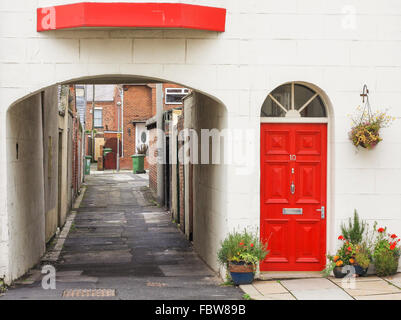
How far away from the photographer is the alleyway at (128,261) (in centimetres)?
794

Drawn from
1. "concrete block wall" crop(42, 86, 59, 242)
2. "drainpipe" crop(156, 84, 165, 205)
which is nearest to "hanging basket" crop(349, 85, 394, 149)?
"concrete block wall" crop(42, 86, 59, 242)

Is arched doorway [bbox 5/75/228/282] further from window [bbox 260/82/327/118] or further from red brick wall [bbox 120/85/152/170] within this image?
red brick wall [bbox 120/85/152/170]

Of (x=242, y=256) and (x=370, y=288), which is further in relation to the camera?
(x=242, y=256)

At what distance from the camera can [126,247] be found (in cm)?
1230

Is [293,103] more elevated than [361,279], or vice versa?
[293,103]

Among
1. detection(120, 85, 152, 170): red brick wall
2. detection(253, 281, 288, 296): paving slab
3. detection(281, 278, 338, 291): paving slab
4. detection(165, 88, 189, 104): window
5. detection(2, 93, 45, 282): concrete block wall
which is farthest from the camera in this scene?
detection(120, 85, 152, 170): red brick wall

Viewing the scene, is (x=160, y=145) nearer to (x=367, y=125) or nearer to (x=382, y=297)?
(x=367, y=125)

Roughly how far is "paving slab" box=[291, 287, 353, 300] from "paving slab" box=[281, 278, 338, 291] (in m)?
0.15

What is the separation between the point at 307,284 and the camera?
8055 mm

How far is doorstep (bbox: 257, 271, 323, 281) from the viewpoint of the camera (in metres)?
8.45

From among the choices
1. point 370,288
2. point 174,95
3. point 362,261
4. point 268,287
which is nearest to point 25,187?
point 268,287

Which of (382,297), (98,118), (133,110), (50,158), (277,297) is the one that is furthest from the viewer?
(98,118)

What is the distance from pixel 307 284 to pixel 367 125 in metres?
2.40

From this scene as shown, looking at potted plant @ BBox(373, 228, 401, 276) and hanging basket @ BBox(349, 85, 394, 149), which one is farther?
potted plant @ BBox(373, 228, 401, 276)
